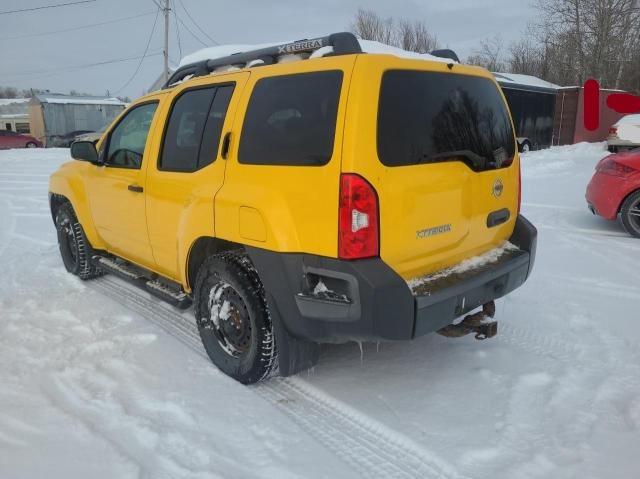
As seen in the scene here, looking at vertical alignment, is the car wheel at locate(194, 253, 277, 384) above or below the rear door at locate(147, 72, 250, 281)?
below

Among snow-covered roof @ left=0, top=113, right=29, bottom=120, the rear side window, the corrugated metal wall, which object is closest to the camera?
the rear side window

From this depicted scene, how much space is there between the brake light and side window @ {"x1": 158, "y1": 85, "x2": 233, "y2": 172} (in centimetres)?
561

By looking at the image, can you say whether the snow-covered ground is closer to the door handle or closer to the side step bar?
the side step bar

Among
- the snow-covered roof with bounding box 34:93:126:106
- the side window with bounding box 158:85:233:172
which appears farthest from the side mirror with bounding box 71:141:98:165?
the snow-covered roof with bounding box 34:93:126:106

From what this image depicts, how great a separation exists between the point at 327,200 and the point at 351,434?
1.26 meters

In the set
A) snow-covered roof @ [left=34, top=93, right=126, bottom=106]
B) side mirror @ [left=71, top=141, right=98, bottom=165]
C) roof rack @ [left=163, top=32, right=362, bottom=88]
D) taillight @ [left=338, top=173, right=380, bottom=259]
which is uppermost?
snow-covered roof @ [left=34, top=93, right=126, bottom=106]

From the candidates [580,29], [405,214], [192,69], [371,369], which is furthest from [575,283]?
[580,29]

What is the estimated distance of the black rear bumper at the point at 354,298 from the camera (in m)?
2.42

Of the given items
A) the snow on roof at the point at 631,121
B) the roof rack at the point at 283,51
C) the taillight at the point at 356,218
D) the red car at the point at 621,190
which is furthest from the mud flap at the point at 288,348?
the snow on roof at the point at 631,121

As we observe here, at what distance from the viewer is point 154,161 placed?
3.66m

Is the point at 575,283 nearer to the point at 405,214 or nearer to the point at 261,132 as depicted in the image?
the point at 405,214

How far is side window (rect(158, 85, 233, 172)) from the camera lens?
10.4 ft

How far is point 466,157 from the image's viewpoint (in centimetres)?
292

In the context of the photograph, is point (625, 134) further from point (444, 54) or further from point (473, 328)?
point (473, 328)
